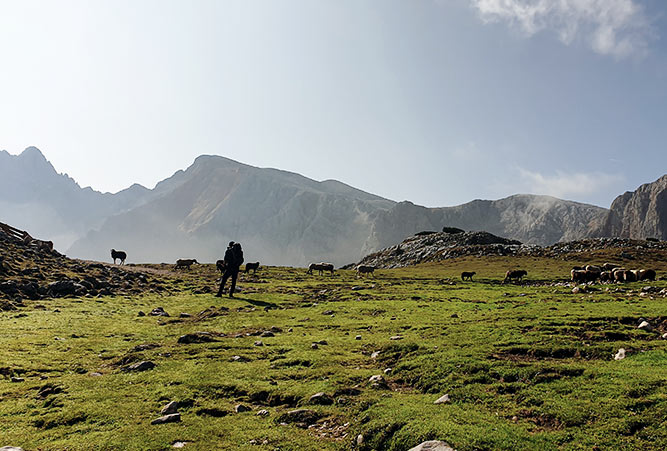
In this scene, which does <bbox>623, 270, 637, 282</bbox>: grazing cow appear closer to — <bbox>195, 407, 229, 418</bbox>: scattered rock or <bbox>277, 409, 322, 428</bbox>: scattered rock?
<bbox>277, 409, 322, 428</bbox>: scattered rock

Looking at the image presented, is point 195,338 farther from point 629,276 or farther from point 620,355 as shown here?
point 629,276

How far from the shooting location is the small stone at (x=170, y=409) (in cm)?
995

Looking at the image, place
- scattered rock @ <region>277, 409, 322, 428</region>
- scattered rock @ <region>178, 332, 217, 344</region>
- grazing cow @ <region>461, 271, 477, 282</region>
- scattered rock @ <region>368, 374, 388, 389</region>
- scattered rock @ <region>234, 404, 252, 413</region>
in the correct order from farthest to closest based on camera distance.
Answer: grazing cow @ <region>461, 271, 477, 282</region>, scattered rock @ <region>178, 332, 217, 344</region>, scattered rock @ <region>368, 374, 388, 389</region>, scattered rock @ <region>234, 404, 252, 413</region>, scattered rock @ <region>277, 409, 322, 428</region>

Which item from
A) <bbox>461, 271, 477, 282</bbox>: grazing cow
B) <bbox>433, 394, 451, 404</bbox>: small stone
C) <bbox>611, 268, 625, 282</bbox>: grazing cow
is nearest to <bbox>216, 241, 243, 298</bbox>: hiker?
<bbox>433, 394, 451, 404</bbox>: small stone

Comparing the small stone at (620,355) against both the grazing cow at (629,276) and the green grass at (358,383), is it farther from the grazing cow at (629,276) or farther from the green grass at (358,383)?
the grazing cow at (629,276)

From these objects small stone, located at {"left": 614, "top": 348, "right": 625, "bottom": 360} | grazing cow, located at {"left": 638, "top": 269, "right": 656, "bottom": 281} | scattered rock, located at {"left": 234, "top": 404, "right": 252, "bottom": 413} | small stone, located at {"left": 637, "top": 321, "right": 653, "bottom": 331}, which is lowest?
scattered rock, located at {"left": 234, "top": 404, "right": 252, "bottom": 413}

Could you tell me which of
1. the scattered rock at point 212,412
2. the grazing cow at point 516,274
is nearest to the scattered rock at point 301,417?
the scattered rock at point 212,412

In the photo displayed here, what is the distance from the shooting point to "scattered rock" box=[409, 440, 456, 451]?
7.23 m

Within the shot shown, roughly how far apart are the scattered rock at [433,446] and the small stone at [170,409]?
665cm

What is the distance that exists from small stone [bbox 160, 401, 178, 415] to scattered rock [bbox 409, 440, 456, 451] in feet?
21.8

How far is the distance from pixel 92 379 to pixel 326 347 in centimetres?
898

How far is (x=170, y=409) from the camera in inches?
396

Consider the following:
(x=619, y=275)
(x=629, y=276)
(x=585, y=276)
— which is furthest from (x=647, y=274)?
(x=585, y=276)

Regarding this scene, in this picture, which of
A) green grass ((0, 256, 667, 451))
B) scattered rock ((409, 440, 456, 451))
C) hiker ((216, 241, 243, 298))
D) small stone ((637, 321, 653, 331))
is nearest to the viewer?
scattered rock ((409, 440, 456, 451))
